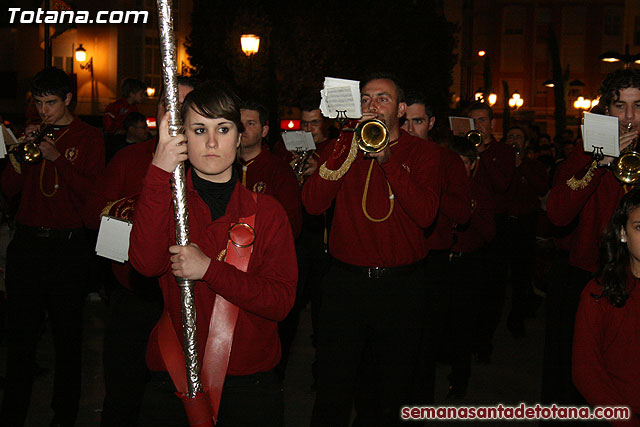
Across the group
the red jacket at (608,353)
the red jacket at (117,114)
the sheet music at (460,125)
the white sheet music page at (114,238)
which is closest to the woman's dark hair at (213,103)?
the white sheet music page at (114,238)

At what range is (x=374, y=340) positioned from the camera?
474cm

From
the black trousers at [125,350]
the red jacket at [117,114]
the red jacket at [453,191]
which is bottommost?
the black trousers at [125,350]

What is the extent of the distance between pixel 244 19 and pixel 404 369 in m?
27.9

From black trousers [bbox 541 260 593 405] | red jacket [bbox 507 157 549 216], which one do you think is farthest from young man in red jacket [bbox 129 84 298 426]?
red jacket [bbox 507 157 549 216]

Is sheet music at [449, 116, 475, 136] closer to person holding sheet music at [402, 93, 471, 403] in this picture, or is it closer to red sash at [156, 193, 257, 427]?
person holding sheet music at [402, 93, 471, 403]

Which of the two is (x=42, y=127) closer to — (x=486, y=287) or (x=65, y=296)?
(x=65, y=296)

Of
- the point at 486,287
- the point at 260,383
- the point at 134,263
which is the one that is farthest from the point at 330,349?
the point at 486,287

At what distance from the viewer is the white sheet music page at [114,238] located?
3.68 m

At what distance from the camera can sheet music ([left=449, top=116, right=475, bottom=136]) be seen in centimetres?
752

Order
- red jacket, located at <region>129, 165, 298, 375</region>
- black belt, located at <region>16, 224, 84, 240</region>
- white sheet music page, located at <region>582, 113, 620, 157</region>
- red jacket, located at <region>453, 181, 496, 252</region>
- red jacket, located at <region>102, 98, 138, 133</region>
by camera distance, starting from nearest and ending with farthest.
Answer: red jacket, located at <region>129, 165, 298, 375</region>, white sheet music page, located at <region>582, 113, 620, 157</region>, black belt, located at <region>16, 224, 84, 240</region>, red jacket, located at <region>453, 181, 496, 252</region>, red jacket, located at <region>102, 98, 138, 133</region>

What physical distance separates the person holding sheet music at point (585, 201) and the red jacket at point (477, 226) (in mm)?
1810

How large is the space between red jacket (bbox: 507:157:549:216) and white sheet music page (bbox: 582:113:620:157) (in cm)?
420

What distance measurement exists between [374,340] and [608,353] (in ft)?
4.52

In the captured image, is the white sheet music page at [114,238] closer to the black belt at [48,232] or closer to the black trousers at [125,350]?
the black trousers at [125,350]
